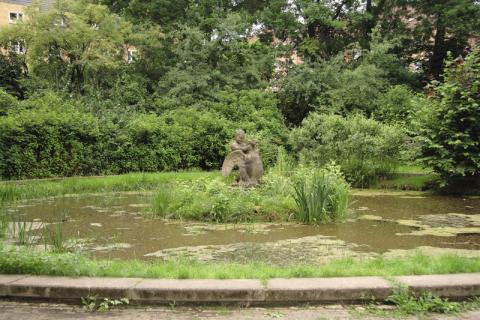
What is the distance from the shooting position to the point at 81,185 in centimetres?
Answer: 1462

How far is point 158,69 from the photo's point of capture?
A: 1079 inches

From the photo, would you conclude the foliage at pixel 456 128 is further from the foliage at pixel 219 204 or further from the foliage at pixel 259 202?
the foliage at pixel 219 204

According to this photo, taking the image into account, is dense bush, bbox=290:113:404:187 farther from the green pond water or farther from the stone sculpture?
the stone sculpture

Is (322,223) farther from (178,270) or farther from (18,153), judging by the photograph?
(18,153)

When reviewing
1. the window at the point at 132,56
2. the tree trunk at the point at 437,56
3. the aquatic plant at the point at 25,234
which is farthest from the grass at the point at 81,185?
the tree trunk at the point at 437,56

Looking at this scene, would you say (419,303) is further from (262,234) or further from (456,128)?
(456,128)

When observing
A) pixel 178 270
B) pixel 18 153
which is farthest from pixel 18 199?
pixel 178 270

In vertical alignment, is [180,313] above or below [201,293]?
below

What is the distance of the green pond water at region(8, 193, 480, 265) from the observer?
698 cm

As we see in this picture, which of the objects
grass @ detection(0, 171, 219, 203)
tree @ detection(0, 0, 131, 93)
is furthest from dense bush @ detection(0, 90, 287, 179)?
tree @ detection(0, 0, 131, 93)

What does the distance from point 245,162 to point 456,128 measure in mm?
6641

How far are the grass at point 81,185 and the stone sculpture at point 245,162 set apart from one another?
7.00ft

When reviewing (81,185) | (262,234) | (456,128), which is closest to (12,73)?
(81,185)

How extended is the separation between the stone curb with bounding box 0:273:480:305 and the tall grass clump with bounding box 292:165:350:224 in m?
4.43
